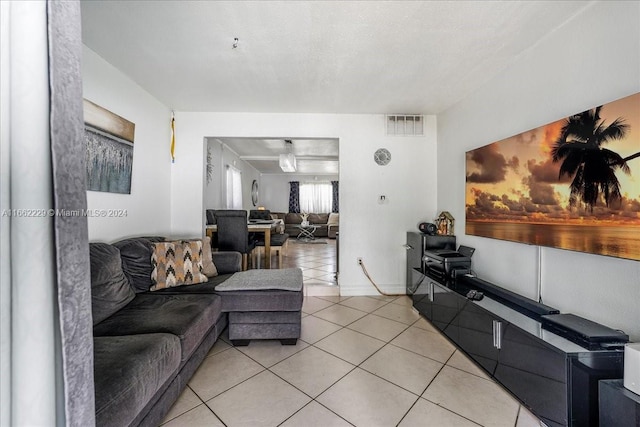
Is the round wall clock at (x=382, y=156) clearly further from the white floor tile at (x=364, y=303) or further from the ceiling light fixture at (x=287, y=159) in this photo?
the ceiling light fixture at (x=287, y=159)

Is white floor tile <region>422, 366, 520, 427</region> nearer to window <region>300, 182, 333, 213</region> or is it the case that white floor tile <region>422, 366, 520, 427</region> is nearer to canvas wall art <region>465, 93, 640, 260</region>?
canvas wall art <region>465, 93, 640, 260</region>

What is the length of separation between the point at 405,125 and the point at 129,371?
3595 millimetres

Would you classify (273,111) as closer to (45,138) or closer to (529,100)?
(529,100)

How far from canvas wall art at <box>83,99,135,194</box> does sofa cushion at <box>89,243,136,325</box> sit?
1.91 feet

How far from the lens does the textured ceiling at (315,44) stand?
1.55 metres

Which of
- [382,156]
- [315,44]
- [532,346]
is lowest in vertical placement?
[532,346]

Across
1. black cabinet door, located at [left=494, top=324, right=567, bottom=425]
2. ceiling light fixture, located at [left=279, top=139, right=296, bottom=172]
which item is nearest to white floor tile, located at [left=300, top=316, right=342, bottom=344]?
black cabinet door, located at [left=494, top=324, right=567, bottom=425]

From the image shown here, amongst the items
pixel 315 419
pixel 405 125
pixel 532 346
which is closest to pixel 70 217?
pixel 315 419

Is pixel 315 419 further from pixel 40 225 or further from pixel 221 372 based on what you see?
pixel 40 225

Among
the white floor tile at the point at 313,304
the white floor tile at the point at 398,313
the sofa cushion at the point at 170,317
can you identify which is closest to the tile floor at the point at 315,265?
the white floor tile at the point at 313,304

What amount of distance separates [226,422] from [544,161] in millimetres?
2568

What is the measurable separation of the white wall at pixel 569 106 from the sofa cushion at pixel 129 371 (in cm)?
242

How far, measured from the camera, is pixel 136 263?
2088mm

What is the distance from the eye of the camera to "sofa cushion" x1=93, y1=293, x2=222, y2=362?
1.45 meters
